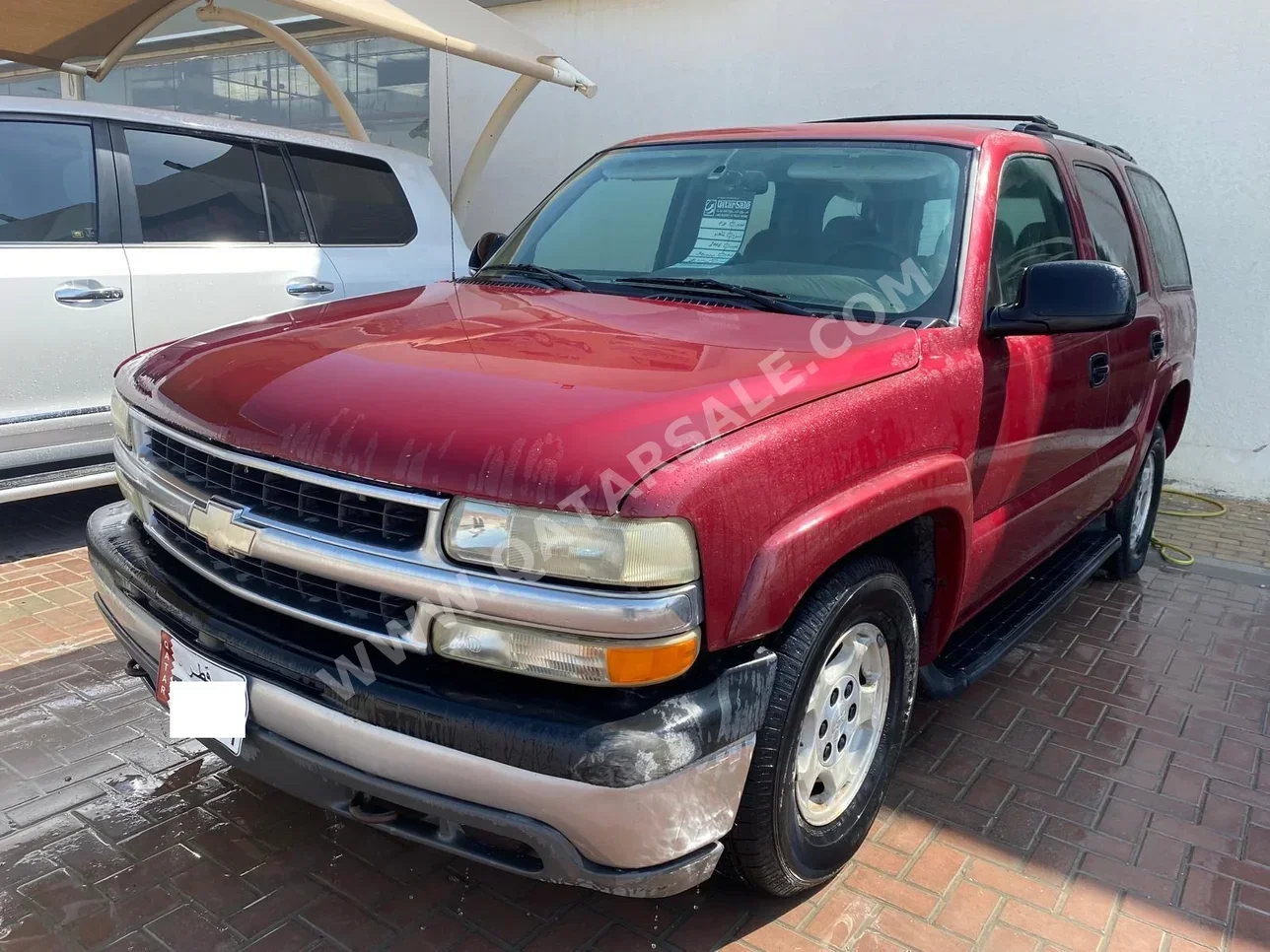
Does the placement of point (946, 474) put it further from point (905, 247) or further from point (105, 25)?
point (105, 25)

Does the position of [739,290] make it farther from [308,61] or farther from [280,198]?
[308,61]

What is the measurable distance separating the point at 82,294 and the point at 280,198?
4.28 feet

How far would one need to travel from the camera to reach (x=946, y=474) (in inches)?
102

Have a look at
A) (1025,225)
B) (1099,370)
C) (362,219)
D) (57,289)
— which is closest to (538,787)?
(1025,225)

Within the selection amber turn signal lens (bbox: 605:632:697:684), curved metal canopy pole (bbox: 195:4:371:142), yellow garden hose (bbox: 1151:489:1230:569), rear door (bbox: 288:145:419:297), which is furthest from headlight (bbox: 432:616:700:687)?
curved metal canopy pole (bbox: 195:4:371:142)

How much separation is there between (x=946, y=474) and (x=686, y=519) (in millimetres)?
1029

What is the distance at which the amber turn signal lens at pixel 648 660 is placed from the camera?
6.06ft

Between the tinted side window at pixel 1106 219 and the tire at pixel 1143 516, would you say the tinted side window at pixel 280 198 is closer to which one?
the tinted side window at pixel 1106 219

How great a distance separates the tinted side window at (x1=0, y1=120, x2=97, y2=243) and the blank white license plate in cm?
→ 318

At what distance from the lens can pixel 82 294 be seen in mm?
4605

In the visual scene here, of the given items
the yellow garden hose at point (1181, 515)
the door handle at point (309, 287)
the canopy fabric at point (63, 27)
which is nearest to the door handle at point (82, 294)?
the door handle at point (309, 287)

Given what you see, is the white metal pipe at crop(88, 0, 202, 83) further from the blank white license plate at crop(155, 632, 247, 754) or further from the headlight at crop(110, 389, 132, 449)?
the blank white license plate at crop(155, 632, 247, 754)

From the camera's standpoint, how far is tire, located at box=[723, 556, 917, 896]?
214cm

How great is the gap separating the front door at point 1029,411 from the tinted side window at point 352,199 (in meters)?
3.86
